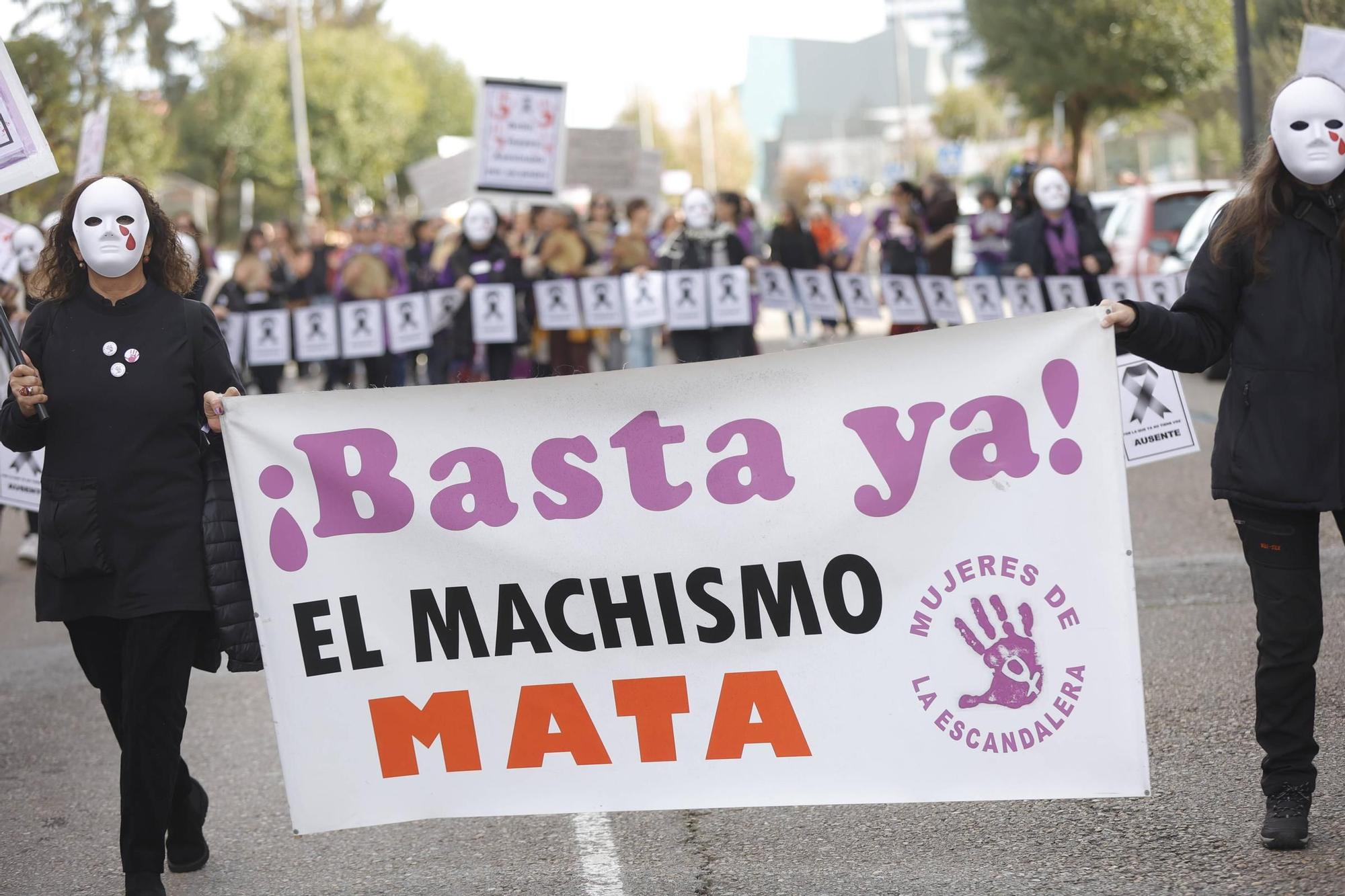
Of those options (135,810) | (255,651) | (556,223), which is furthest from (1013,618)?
(556,223)

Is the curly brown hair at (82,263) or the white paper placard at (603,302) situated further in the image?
the white paper placard at (603,302)

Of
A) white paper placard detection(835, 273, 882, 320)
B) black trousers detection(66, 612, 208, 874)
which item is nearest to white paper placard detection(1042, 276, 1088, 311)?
white paper placard detection(835, 273, 882, 320)

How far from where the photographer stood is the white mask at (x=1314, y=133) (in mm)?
4391

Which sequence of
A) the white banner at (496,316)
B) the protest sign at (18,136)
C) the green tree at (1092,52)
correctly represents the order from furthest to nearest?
1. the green tree at (1092,52)
2. the white banner at (496,316)
3. the protest sign at (18,136)

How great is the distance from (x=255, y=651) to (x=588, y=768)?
889 millimetres

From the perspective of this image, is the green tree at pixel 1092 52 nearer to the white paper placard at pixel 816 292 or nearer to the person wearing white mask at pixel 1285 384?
the white paper placard at pixel 816 292

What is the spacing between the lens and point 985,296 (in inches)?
570

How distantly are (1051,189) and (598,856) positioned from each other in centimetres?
776

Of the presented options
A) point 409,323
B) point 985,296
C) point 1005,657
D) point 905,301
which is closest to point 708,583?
point 1005,657

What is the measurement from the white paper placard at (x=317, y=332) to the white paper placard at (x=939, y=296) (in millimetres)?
5209

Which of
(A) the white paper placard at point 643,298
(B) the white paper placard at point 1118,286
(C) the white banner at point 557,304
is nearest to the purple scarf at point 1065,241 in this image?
(B) the white paper placard at point 1118,286

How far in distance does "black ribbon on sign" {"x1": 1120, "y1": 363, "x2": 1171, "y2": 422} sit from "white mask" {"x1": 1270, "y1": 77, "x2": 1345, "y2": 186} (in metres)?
1.19

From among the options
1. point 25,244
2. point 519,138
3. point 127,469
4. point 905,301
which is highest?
point 519,138

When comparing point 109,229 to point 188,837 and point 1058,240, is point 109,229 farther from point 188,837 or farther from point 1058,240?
point 1058,240
